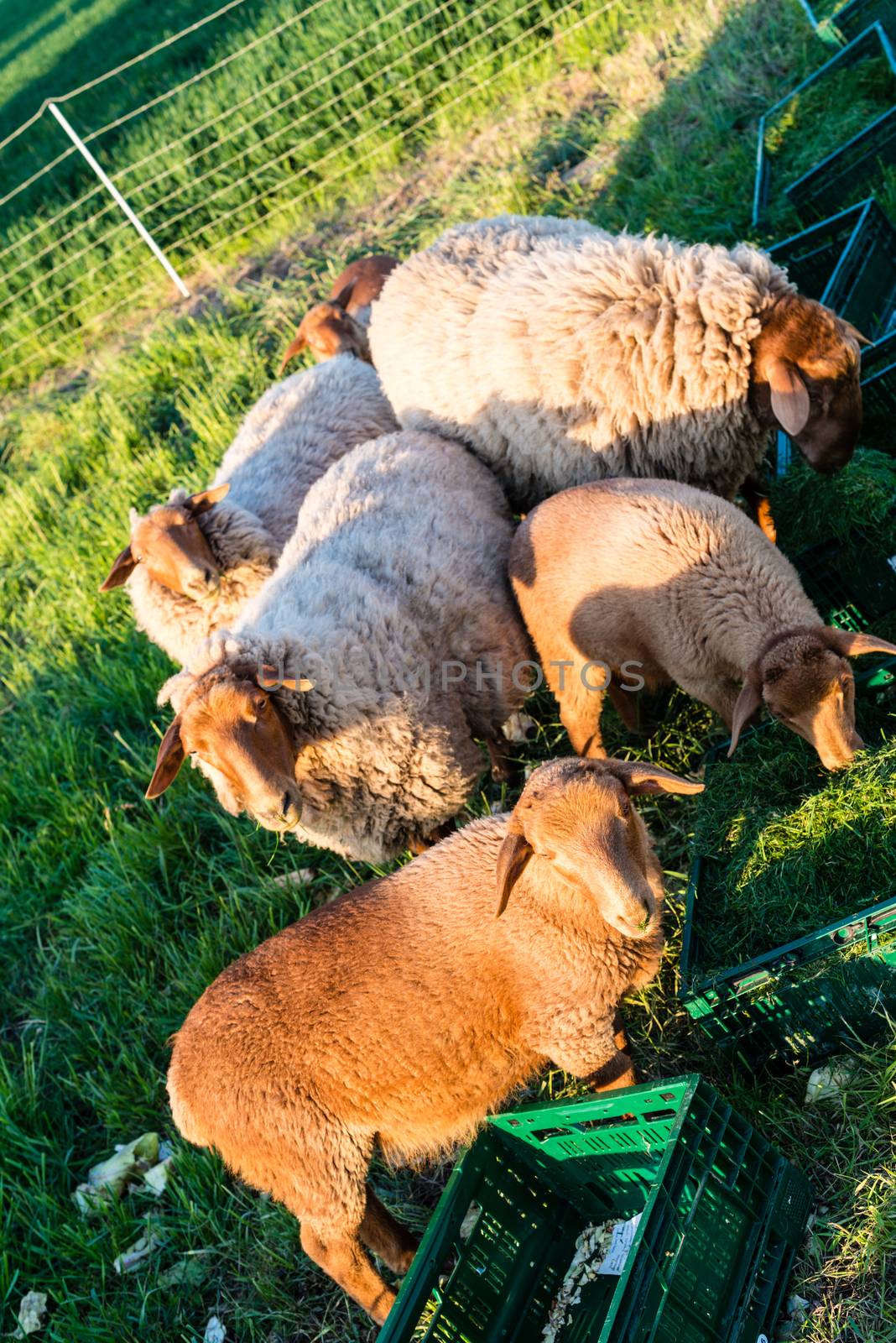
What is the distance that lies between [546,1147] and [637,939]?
0.64 m

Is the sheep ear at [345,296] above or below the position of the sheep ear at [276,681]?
above

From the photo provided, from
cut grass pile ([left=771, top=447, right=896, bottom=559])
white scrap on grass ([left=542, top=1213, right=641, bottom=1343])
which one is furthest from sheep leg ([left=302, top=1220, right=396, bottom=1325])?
cut grass pile ([left=771, top=447, right=896, bottom=559])

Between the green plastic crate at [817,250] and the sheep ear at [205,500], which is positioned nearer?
the green plastic crate at [817,250]

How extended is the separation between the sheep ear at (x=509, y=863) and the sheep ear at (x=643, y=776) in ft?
1.06

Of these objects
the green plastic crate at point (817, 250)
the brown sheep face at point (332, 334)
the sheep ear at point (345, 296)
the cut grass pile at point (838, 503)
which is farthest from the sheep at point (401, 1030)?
the sheep ear at point (345, 296)

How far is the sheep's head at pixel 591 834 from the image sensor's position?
291 centimetres

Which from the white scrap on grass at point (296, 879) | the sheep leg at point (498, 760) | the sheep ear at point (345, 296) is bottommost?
the sheep leg at point (498, 760)

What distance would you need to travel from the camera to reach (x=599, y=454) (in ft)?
14.9

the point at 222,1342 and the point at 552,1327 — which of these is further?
the point at 222,1342

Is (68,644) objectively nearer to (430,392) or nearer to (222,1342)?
(430,392)

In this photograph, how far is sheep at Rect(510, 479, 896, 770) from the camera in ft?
10.8

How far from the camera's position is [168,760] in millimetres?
3873

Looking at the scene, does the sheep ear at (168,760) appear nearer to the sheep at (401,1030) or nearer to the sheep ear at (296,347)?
the sheep at (401,1030)

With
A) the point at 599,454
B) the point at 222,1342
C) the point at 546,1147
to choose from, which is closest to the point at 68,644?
the point at 599,454
